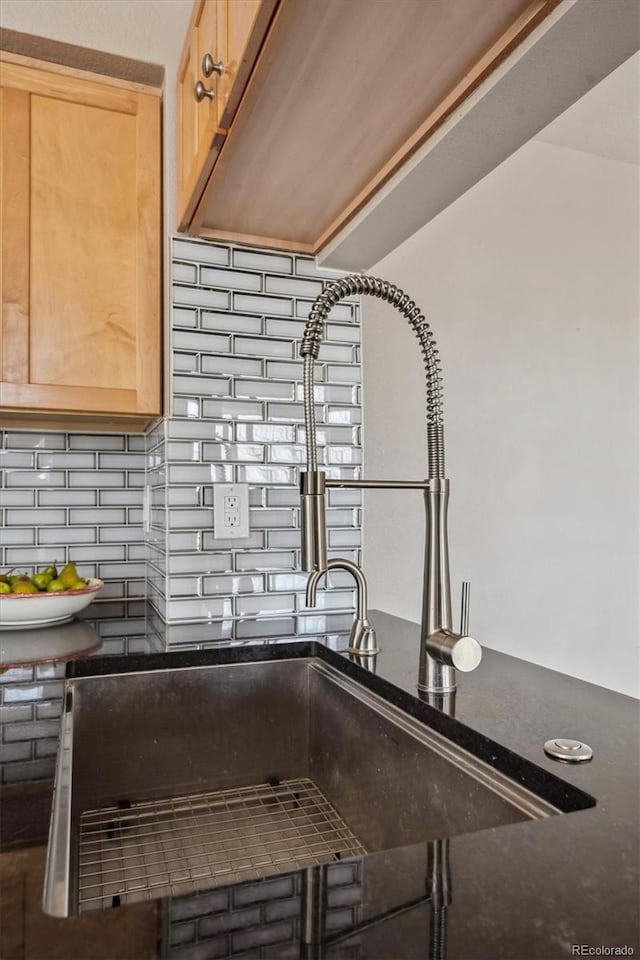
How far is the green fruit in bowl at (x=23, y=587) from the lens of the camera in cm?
150

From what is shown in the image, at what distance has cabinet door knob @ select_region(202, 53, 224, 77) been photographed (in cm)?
103

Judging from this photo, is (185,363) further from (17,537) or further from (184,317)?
(17,537)

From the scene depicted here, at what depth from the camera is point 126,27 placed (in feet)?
5.01

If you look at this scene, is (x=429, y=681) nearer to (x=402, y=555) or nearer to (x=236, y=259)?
(x=402, y=555)

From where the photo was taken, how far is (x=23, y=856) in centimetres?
52

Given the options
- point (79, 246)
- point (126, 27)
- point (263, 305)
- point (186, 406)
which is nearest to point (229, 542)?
point (186, 406)

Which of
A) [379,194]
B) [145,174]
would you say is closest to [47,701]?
[379,194]

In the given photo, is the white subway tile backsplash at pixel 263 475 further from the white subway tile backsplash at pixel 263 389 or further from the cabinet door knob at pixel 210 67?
the cabinet door knob at pixel 210 67

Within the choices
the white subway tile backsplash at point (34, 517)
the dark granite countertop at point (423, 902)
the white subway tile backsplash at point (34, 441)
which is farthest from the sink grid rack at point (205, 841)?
the white subway tile backsplash at point (34, 441)

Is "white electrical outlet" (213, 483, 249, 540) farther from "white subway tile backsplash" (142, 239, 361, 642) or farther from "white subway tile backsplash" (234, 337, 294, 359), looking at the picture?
"white subway tile backsplash" (234, 337, 294, 359)

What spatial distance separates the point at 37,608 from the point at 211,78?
111 centimetres

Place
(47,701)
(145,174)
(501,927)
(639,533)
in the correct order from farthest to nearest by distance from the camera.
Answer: (145,174) → (639,533) → (47,701) → (501,927)

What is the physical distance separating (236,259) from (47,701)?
99 centimetres

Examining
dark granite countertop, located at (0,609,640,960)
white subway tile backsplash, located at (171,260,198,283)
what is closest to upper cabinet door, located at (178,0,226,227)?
white subway tile backsplash, located at (171,260,198,283)
